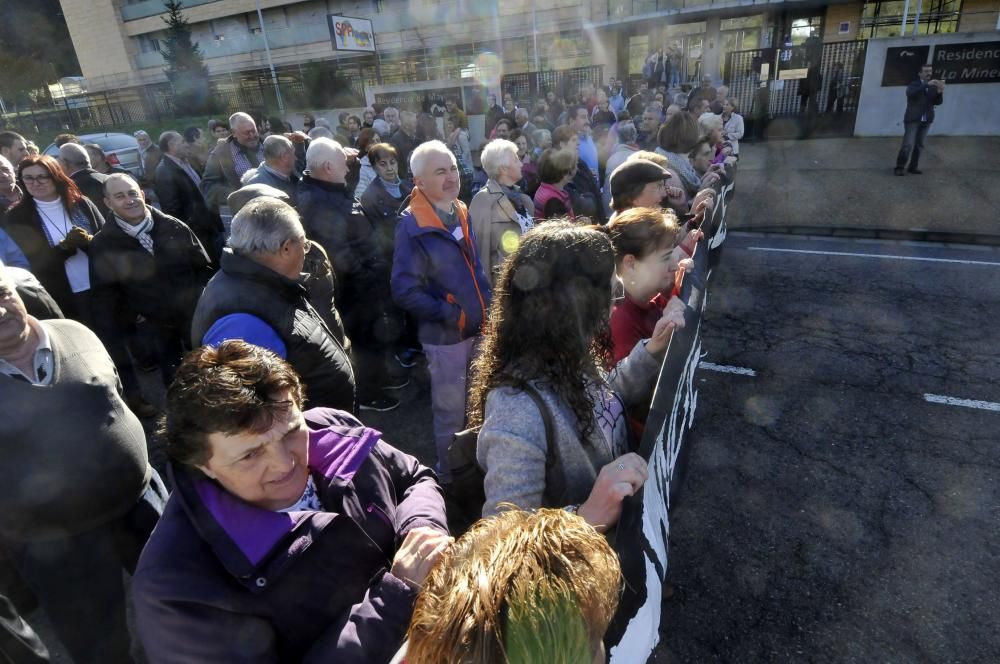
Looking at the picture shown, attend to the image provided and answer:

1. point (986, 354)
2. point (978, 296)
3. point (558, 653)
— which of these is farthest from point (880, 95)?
point (558, 653)

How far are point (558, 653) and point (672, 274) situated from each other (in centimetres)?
200

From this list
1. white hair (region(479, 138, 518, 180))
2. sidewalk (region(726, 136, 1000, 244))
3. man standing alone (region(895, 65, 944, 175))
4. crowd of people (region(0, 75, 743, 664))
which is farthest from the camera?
man standing alone (region(895, 65, 944, 175))

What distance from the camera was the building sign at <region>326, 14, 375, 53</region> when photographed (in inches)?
1077

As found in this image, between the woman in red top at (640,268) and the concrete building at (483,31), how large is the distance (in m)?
17.6

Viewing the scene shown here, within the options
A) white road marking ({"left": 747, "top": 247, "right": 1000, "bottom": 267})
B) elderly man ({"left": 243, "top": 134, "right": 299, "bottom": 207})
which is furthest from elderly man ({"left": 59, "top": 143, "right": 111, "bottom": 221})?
white road marking ({"left": 747, "top": 247, "right": 1000, "bottom": 267})

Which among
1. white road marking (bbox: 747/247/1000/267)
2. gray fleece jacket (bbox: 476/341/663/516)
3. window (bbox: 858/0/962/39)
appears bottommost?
white road marking (bbox: 747/247/1000/267)

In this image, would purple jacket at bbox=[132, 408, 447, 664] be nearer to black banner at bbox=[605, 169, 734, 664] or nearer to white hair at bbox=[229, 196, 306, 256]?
black banner at bbox=[605, 169, 734, 664]

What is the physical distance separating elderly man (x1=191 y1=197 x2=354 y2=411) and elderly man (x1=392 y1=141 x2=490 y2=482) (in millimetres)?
760

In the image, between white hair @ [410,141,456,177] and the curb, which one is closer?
white hair @ [410,141,456,177]

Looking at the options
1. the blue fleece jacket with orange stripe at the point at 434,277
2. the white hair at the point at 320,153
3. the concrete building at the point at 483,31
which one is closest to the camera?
the blue fleece jacket with orange stripe at the point at 434,277

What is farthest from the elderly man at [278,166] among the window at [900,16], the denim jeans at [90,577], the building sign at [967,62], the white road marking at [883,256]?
the window at [900,16]

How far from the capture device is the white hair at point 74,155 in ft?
16.4

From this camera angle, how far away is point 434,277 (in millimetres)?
3340

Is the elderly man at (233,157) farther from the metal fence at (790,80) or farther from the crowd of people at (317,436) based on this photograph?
the metal fence at (790,80)
